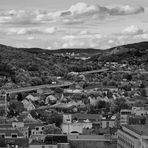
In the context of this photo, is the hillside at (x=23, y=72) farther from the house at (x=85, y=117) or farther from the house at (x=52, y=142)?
the house at (x=52, y=142)

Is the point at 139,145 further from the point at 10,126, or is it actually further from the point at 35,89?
the point at 35,89


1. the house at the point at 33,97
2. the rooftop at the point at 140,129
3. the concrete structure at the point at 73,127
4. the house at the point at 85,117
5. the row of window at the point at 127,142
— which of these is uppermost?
the rooftop at the point at 140,129

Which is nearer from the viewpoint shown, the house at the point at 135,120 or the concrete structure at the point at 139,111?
the house at the point at 135,120

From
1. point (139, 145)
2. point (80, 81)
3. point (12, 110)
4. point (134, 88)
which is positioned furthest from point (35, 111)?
point (80, 81)

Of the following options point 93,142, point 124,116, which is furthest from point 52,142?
point 124,116

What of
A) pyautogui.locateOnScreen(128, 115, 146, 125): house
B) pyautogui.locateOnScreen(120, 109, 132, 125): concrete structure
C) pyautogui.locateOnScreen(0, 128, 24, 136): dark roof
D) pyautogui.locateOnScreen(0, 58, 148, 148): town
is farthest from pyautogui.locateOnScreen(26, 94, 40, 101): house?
pyautogui.locateOnScreen(0, 128, 24, 136): dark roof

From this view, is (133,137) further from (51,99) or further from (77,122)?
(51,99)

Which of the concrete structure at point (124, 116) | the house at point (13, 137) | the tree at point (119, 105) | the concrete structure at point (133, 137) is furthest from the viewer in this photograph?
the tree at point (119, 105)

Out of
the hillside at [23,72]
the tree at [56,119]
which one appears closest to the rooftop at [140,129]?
the tree at [56,119]

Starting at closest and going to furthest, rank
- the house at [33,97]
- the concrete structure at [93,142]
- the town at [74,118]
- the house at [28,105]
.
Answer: the town at [74,118], the concrete structure at [93,142], the house at [28,105], the house at [33,97]
